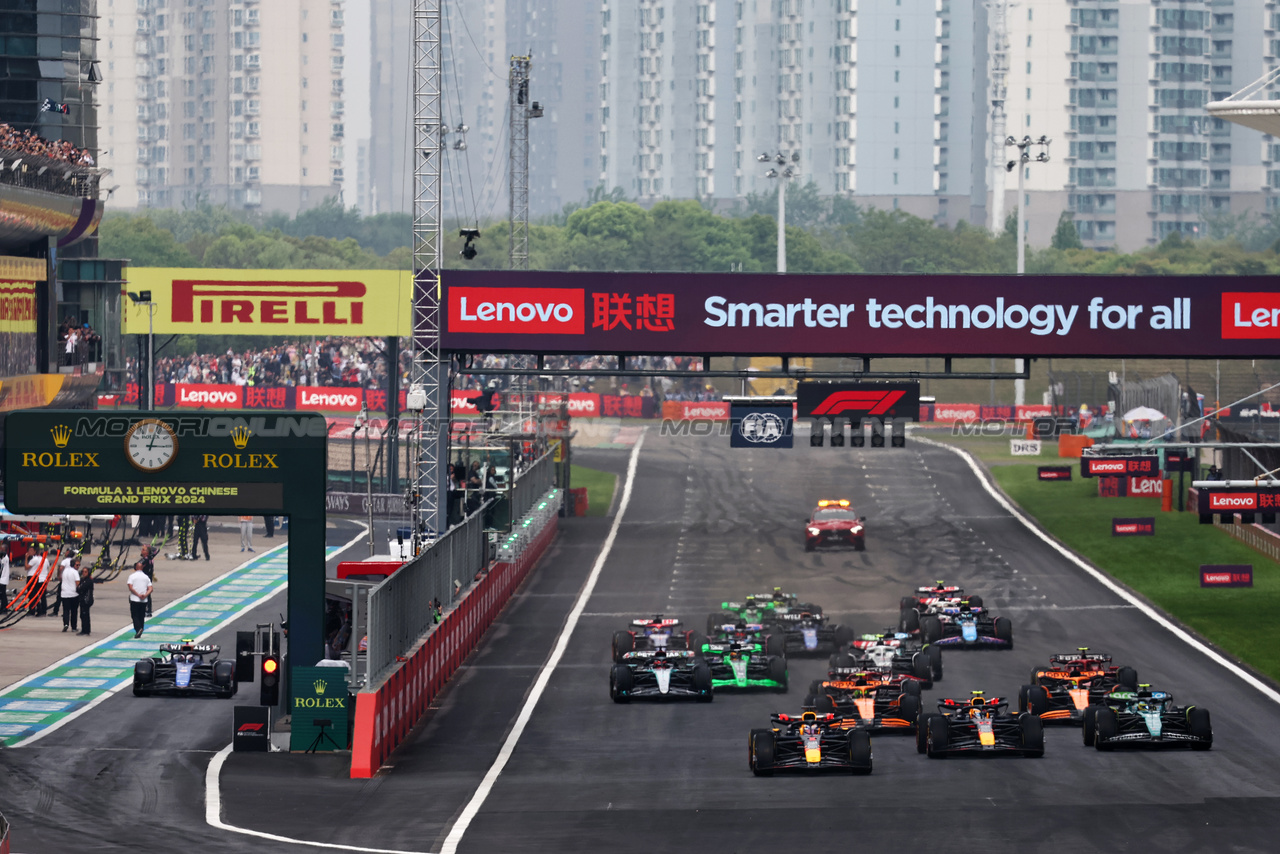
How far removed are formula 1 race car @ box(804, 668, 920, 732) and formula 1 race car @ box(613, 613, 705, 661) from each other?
4.92 meters

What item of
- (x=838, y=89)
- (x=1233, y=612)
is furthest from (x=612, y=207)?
(x=1233, y=612)

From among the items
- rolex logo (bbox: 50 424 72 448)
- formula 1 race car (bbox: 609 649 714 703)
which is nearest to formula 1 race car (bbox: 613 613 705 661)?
formula 1 race car (bbox: 609 649 714 703)

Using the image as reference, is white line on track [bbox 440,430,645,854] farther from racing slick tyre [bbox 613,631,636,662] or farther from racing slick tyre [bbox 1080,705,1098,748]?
racing slick tyre [bbox 1080,705,1098,748]

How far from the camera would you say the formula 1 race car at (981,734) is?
24797 mm

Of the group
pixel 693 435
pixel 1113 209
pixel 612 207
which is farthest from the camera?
pixel 1113 209

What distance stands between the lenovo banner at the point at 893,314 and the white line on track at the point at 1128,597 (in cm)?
589

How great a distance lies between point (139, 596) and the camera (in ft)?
118

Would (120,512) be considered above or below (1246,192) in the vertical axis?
below

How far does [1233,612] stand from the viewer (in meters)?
40.2

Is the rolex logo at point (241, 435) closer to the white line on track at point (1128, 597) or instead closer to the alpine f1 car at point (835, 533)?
the white line on track at point (1128, 597)

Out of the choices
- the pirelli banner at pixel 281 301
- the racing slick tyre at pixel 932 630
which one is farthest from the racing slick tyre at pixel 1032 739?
the pirelli banner at pixel 281 301

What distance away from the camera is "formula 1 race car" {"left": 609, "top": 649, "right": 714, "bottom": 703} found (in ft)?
96.7

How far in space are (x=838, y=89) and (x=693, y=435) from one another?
123719 millimetres

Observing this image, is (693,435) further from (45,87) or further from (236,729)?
(236,729)
